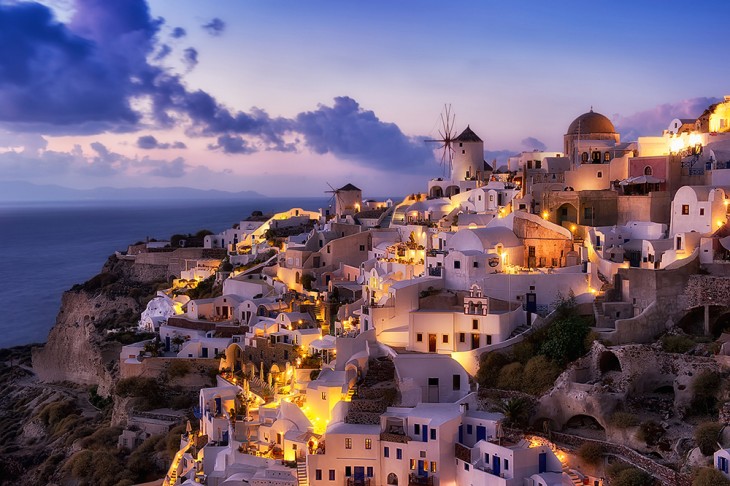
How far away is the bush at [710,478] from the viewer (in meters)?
14.6

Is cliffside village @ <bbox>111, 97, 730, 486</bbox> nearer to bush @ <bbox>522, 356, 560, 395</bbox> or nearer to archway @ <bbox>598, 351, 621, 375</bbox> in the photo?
archway @ <bbox>598, 351, 621, 375</bbox>

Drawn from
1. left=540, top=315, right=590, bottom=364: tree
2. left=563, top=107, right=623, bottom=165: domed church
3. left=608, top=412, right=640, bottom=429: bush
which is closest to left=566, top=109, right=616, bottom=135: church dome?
left=563, top=107, right=623, bottom=165: domed church

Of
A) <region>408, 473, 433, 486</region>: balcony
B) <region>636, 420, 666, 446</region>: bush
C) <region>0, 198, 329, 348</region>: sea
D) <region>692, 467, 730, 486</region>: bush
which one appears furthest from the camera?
<region>0, 198, 329, 348</region>: sea

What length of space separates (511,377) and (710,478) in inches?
232

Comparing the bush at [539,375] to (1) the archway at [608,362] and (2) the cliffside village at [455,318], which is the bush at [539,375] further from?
(1) the archway at [608,362]

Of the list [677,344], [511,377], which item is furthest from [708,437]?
[511,377]

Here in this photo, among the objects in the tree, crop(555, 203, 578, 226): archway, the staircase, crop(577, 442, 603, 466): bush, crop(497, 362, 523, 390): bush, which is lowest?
the staircase

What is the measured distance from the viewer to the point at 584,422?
18.7m

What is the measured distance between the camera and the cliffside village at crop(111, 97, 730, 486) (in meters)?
18.1

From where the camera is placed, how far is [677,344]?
19031 mm

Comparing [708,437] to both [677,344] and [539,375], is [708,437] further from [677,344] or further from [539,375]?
[539,375]

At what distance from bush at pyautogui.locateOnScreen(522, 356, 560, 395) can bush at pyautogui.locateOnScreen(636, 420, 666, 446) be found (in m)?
2.63

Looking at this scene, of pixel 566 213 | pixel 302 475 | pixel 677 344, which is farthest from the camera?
pixel 566 213

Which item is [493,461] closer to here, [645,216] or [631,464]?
[631,464]
